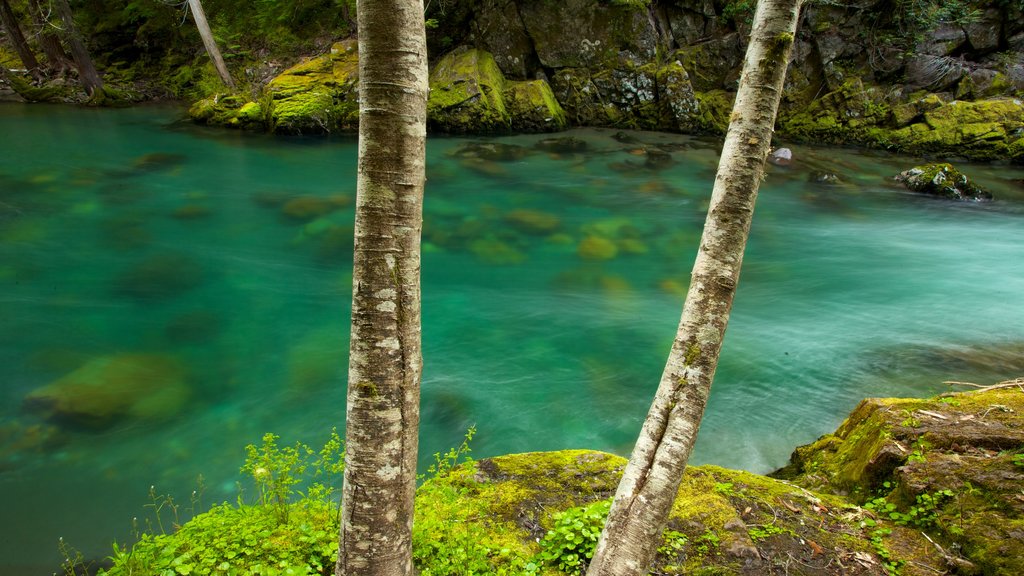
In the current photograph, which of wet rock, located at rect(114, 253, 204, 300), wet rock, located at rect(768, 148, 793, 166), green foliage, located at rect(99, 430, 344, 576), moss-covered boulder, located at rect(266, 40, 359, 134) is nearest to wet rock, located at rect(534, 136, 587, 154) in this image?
wet rock, located at rect(768, 148, 793, 166)

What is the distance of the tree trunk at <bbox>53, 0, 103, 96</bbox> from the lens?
19172 mm

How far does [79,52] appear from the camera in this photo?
64.5ft

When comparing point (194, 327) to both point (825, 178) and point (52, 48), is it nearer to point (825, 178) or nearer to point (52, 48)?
point (825, 178)

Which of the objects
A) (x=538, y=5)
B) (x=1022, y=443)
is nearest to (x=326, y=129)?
(x=538, y=5)

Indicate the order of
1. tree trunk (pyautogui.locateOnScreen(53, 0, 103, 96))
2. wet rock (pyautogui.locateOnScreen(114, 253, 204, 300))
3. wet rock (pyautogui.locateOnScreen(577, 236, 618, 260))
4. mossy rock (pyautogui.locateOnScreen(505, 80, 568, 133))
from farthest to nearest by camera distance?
mossy rock (pyautogui.locateOnScreen(505, 80, 568, 133)), tree trunk (pyautogui.locateOnScreen(53, 0, 103, 96)), wet rock (pyautogui.locateOnScreen(577, 236, 618, 260)), wet rock (pyautogui.locateOnScreen(114, 253, 204, 300))

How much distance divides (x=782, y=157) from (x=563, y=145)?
650 centimetres

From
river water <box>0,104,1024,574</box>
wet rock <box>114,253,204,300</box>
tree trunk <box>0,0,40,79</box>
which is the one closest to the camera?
river water <box>0,104,1024,574</box>

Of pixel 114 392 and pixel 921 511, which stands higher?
pixel 921 511

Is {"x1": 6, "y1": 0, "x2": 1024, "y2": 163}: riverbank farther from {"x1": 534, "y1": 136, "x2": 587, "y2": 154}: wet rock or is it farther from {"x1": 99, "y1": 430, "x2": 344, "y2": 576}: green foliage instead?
{"x1": 99, "y1": 430, "x2": 344, "y2": 576}: green foliage

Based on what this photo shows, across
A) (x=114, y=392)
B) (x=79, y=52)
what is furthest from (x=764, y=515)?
(x=79, y=52)

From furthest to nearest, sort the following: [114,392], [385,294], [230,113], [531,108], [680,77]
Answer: [680,77]
[531,108]
[230,113]
[114,392]
[385,294]

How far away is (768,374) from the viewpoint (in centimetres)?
768

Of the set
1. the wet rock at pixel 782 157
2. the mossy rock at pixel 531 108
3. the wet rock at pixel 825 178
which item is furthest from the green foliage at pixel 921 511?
the mossy rock at pixel 531 108

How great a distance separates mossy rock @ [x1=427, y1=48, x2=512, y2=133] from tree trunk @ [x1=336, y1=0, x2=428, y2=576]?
16.8 metres
